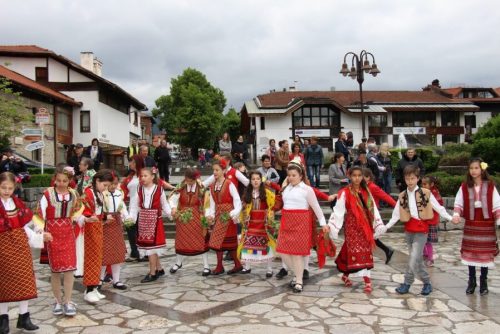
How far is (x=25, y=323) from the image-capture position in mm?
5199

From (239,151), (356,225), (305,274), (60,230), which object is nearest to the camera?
(60,230)

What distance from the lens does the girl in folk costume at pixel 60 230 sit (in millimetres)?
5629

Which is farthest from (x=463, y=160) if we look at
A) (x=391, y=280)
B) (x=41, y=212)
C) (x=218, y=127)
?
(x=218, y=127)

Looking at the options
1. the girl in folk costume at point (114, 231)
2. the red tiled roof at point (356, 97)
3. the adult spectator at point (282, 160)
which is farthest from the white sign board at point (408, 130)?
the girl in folk costume at point (114, 231)

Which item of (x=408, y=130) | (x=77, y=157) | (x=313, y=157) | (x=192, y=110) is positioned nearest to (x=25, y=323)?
(x=77, y=157)

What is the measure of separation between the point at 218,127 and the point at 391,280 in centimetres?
3994

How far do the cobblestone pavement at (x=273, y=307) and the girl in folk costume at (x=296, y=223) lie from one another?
41cm

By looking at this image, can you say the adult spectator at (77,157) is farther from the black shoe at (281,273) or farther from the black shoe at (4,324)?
the black shoe at (4,324)

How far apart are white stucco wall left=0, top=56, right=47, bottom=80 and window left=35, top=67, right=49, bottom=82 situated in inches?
7.4

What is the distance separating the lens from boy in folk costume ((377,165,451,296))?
642 centimetres

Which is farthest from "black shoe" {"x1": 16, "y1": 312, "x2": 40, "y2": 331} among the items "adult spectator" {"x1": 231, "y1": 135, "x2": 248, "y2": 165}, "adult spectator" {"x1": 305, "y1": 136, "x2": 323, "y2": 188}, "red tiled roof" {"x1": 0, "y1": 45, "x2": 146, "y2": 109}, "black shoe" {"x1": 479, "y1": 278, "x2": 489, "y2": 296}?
"red tiled roof" {"x1": 0, "y1": 45, "x2": 146, "y2": 109}

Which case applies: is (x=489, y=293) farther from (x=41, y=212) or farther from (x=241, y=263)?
(x=41, y=212)

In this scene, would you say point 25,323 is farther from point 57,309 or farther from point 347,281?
point 347,281

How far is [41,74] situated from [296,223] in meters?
28.3
